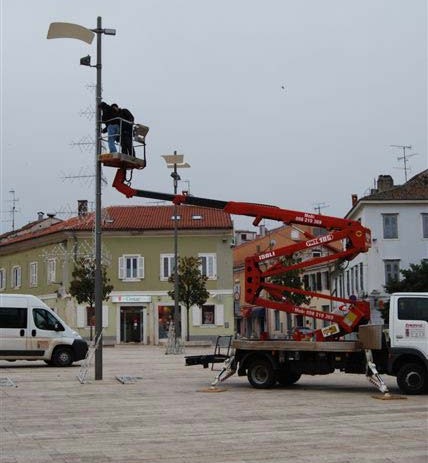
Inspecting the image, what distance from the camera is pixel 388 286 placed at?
1762 inches

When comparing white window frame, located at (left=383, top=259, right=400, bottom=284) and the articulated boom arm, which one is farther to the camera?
white window frame, located at (left=383, top=259, right=400, bottom=284)

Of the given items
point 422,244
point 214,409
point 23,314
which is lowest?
point 214,409

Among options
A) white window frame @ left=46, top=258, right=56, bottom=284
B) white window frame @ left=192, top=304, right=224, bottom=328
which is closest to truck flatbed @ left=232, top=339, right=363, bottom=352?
white window frame @ left=192, top=304, right=224, bottom=328

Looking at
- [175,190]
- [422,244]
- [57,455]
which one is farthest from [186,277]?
[57,455]

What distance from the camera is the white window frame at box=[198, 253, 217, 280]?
53344 mm

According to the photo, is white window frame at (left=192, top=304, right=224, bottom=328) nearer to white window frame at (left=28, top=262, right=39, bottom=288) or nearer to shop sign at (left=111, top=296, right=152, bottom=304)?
shop sign at (left=111, top=296, right=152, bottom=304)

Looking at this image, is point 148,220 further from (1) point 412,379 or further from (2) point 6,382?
(1) point 412,379

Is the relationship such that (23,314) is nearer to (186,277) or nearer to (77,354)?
(77,354)

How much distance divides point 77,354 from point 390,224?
32.8 metres

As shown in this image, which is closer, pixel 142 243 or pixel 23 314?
pixel 23 314

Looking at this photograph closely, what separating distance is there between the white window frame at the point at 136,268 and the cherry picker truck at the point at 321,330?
119 feet

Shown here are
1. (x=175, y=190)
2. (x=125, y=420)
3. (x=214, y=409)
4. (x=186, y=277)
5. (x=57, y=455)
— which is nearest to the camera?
(x=57, y=455)

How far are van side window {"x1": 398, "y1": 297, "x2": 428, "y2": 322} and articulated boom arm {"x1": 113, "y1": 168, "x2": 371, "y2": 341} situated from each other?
3.75ft

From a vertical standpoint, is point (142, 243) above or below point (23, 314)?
above
